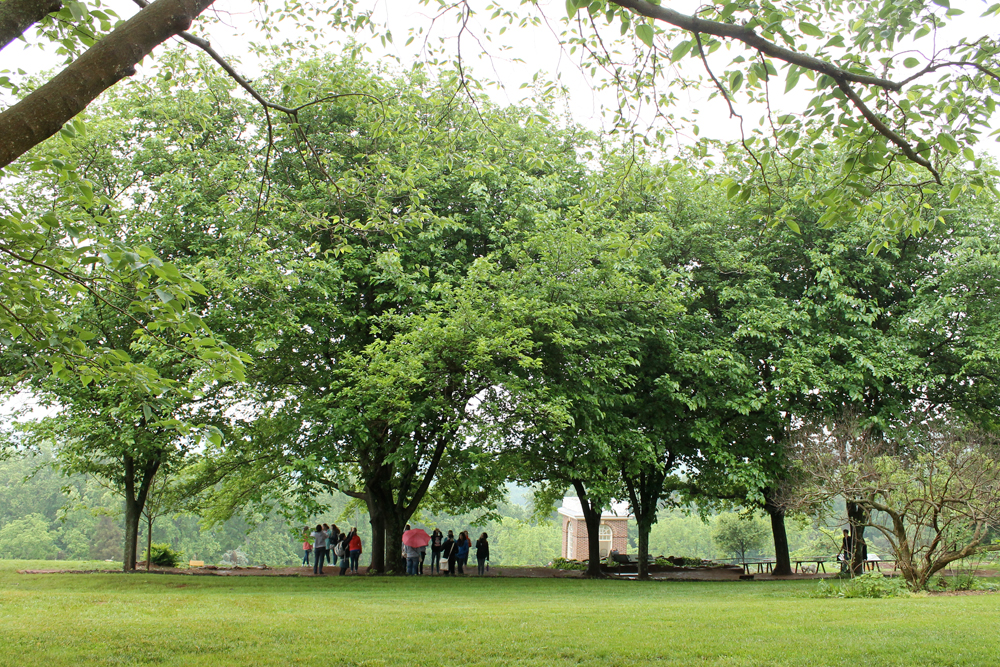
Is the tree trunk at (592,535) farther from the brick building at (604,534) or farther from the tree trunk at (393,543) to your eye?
the brick building at (604,534)

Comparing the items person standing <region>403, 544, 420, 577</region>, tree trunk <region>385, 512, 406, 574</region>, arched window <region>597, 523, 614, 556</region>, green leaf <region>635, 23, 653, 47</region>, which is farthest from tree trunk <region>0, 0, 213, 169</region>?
arched window <region>597, 523, 614, 556</region>

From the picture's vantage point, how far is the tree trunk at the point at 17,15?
11.3 ft

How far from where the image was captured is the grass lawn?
5.94 m

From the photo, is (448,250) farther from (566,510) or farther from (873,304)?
(566,510)

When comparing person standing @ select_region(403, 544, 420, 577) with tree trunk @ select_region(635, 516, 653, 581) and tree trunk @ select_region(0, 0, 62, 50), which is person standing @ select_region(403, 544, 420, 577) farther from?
tree trunk @ select_region(0, 0, 62, 50)

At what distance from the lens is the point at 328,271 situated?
Answer: 47.4 feet

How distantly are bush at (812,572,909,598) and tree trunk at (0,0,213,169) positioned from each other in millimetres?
13496

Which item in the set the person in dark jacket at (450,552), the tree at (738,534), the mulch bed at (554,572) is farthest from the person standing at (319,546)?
the tree at (738,534)

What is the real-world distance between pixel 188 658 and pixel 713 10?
22.5 feet

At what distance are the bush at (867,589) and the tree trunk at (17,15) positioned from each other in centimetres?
1397

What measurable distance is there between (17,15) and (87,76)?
0.44 metres

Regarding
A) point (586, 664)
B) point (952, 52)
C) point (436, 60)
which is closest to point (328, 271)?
point (436, 60)

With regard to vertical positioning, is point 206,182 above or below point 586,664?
above

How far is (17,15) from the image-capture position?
349cm
